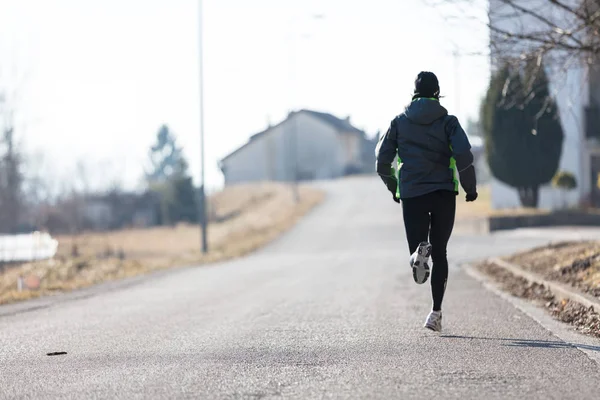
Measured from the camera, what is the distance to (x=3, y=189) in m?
39.2

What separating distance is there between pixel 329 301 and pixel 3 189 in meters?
31.1

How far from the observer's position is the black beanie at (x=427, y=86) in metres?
7.48

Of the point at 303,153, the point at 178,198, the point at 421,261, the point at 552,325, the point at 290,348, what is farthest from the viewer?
the point at 303,153

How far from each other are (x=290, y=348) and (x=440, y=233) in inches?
60.4


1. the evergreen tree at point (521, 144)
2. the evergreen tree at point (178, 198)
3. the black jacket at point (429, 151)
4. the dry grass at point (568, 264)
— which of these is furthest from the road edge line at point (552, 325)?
the evergreen tree at point (178, 198)

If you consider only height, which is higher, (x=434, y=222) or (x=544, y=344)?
(x=434, y=222)

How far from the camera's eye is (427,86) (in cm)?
747

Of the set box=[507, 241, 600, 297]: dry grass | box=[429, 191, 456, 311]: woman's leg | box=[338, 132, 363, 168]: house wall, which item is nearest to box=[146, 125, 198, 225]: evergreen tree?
box=[338, 132, 363, 168]: house wall

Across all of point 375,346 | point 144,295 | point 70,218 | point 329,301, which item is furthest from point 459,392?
point 70,218

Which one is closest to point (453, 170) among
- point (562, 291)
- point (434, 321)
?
point (434, 321)

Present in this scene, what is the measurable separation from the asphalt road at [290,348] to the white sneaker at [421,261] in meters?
0.46

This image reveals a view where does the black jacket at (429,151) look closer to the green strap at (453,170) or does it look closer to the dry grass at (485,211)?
the green strap at (453,170)

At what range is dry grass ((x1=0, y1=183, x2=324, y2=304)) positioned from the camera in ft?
64.8

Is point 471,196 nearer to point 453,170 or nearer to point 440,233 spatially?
point 453,170
